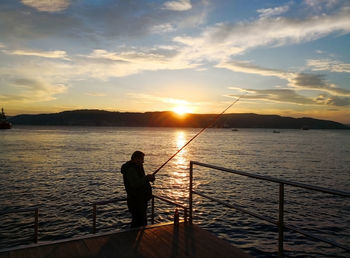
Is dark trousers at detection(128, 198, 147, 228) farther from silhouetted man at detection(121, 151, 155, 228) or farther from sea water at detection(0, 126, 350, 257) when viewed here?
sea water at detection(0, 126, 350, 257)

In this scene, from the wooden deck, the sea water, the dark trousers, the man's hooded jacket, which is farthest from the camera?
the sea water

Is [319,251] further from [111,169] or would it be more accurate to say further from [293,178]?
[111,169]

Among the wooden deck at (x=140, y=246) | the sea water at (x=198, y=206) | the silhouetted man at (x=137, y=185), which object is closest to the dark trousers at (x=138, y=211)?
the silhouetted man at (x=137, y=185)

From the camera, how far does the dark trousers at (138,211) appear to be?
607cm

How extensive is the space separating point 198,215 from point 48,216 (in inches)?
287

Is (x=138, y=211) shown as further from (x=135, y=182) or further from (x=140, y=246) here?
(x=140, y=246)

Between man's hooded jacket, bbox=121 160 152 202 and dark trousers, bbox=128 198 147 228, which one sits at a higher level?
man's hooded jacket, bbox=121 160 152 202

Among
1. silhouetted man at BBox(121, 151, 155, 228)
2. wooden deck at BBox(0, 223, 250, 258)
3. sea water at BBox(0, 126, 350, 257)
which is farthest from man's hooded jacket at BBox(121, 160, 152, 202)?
sea water at BBox(0, 126, 350, 257)

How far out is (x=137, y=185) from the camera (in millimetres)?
5699

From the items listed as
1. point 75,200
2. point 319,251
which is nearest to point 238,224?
point 319,251

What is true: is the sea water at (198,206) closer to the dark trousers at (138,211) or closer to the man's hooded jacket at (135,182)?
the dark trousers at (138,211)

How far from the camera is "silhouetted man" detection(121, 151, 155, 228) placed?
225 inches

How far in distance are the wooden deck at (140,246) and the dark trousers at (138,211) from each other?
478 millimetres

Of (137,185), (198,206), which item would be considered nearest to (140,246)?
(137,185)
